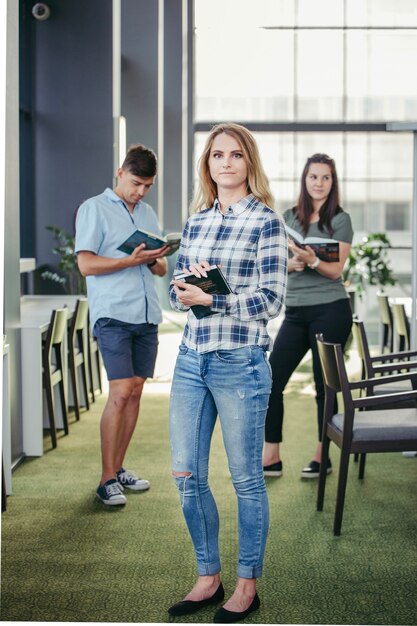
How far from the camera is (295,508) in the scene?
4418mm

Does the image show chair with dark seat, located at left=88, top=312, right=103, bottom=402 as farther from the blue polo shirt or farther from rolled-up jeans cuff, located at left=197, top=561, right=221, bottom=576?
rolled-up jeans cuff, located at left=197, top=561, right=221, bottom=576

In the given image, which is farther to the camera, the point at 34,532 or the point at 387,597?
the point at 34,532

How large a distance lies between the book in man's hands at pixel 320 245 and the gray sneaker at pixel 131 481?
1.44 metres

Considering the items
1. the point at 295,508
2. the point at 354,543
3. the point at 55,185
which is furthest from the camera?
the point at 55,185

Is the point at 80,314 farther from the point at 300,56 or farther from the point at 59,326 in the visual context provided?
the point at 300,56

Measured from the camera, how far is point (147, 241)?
14.2 feet

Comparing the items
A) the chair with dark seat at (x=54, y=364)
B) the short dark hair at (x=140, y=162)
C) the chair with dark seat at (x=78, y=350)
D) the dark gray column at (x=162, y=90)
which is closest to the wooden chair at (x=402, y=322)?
the chair with dark seat at (x=78, y=350)

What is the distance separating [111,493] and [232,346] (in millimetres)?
1805

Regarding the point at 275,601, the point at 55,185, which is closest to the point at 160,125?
the point at 55,185

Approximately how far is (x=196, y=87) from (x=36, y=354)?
1067 cm

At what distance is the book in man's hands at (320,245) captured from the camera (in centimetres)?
461

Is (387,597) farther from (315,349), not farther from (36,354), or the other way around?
(36,354)

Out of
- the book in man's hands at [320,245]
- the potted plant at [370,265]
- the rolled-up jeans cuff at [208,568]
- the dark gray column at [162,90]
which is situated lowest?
the rolled-up jeans cuff at [208,568]

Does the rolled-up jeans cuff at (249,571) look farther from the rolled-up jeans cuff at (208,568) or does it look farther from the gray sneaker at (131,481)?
the gray sneaker at (131,481)
